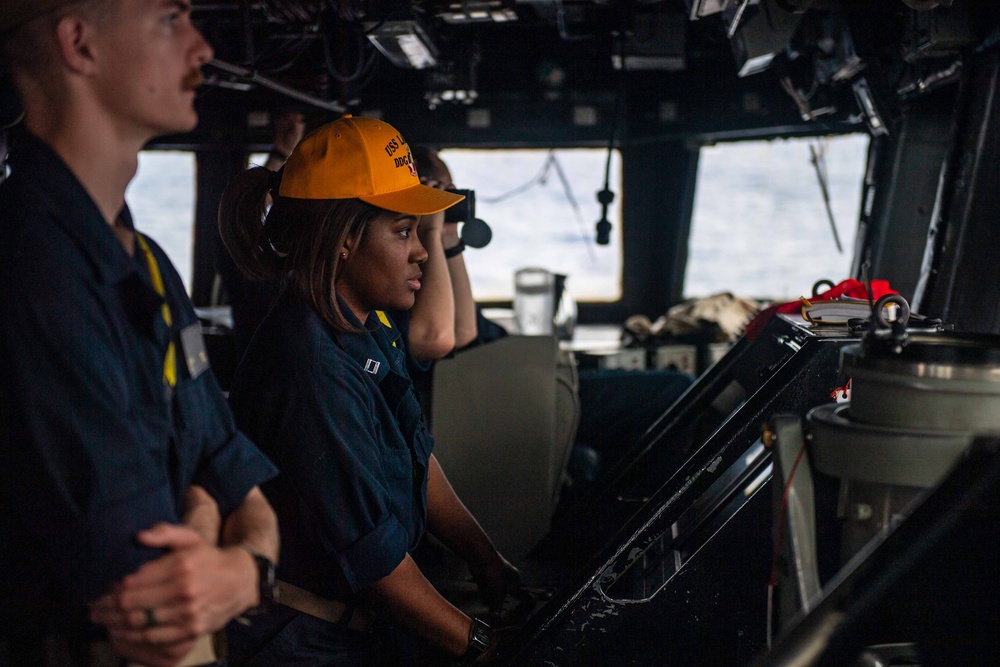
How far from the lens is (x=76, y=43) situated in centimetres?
97

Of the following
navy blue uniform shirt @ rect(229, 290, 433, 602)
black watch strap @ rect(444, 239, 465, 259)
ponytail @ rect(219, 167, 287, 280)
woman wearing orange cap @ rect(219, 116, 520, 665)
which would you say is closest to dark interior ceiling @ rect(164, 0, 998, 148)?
black watch strap @ rect(444, 239, 465, 259)

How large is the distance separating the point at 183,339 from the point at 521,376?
1.88 metres

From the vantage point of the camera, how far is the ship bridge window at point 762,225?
5.39m

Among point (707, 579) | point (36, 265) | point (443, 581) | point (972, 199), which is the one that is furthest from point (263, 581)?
point (972, 199)

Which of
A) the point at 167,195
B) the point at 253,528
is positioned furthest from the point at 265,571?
the point at 167,195

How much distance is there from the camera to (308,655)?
1.59 meters

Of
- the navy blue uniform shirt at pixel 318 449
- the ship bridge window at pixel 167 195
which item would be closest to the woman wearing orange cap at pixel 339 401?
the navy blue uniform shirt at pixel 318 449

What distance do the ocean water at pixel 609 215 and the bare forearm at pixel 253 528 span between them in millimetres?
4517

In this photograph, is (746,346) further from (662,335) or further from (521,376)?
(662,335)

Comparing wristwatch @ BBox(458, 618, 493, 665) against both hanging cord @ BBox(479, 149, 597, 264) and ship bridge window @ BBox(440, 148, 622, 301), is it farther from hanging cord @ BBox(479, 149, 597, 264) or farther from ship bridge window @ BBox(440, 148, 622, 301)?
hanging cord @ BBox(479, 149, 597, 264)

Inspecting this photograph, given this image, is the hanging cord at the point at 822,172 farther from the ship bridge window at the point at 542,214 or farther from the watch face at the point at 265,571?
the watch face at the point at 265,571

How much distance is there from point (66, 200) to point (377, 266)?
81 cm

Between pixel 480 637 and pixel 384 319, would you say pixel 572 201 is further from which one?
pixel 480 637

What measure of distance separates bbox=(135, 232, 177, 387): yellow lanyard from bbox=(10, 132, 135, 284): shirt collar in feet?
0.32
